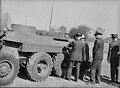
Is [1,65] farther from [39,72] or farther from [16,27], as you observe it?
[16,27]

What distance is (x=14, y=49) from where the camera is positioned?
6.76m

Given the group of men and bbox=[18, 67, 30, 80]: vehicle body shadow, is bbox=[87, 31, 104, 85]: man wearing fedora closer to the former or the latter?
the group of men

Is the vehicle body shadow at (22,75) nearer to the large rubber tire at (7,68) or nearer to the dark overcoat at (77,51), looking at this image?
the large rubber tire at (7,68)

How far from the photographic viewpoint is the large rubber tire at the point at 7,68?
5.86 m

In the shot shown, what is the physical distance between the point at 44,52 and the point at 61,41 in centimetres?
150

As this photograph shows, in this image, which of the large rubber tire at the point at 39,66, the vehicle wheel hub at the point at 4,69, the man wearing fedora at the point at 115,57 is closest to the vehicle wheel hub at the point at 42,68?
the large rubber tire at the point at 39,66

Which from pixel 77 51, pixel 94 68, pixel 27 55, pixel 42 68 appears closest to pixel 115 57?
pixel 94 68

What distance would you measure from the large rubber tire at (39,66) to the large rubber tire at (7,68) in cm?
59

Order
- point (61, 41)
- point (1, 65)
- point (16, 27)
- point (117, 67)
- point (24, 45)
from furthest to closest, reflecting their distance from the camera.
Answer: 1. point (61, 41)
2. point (16, 27)
3. point (117, 67)
4. point (24, 45)
5. point (1, 65)

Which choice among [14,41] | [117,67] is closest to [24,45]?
[14,41]

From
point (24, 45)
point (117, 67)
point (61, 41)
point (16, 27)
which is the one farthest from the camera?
point (61, 41)

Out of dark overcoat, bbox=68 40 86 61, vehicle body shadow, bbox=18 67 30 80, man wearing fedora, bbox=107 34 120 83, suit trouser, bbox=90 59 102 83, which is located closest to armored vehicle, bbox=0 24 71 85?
vehicle body shadow, bbox=18 67 30 80

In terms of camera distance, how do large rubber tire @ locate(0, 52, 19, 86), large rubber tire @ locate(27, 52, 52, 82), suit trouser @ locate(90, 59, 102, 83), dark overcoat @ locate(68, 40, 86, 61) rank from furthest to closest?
dark overcoat @ locate(68, 40, 86, 61)
suit trouser @ locate(90, 59, 102, 83)
large rubber tire @ locate(27, 52, 52, 82)
large rubber tire @ locate(0, 52, 19, 86)

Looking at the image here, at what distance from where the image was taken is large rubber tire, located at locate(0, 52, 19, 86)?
586cm
